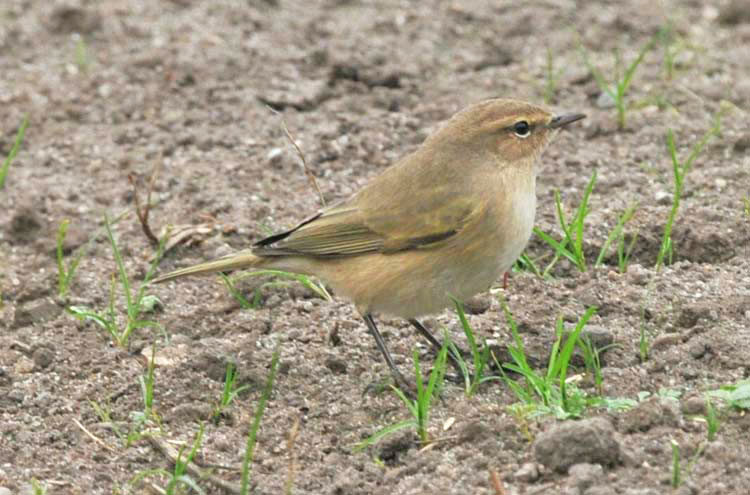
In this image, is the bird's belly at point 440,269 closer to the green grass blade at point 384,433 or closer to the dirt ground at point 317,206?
the dirt ground at point 317,206

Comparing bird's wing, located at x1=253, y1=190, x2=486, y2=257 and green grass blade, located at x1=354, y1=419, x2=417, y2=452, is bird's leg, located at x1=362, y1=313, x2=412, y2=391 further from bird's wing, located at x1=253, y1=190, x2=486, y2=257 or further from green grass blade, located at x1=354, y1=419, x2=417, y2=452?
green grass blade, located at x1=354, y1=419, x2=417, y2=452

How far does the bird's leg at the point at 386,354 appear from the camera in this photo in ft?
18.8

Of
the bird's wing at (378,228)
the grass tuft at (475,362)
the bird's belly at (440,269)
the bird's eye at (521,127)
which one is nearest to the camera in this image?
the grass tuft at (475,362)

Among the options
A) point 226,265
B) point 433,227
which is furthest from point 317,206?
point 433,227

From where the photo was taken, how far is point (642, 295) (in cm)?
600

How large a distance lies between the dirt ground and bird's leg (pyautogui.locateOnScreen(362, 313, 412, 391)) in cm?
11

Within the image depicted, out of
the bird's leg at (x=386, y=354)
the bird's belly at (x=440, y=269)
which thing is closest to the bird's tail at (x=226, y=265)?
the bird's belly at (x=440, y=269)

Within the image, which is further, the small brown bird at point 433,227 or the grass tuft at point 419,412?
the small brown bird at point 433,227

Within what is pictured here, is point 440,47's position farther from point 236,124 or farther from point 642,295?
point 642,295

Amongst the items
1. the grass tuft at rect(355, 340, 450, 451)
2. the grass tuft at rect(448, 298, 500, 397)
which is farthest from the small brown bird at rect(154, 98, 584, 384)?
the grass tuft at rect(355, 340, 450, 451)

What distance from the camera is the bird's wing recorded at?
5816 millimetres

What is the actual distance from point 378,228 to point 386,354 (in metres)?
0.61

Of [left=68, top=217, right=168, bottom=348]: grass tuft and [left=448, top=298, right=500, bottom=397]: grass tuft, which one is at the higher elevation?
[left=448, top=298, right=500, bottom=397]: grass tuft

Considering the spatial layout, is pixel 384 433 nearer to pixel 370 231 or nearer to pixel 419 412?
pixel 419 412
